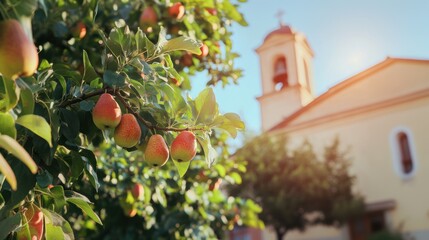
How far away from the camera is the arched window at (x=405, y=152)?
66.6 feet

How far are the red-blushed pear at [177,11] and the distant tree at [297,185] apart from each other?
52.2 ft

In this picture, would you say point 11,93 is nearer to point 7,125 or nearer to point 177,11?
→ point 7,125

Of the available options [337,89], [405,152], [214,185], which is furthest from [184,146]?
[337,89]

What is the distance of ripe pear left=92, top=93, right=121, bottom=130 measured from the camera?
180 cm

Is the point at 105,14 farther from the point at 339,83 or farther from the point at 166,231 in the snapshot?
the point at 339,83

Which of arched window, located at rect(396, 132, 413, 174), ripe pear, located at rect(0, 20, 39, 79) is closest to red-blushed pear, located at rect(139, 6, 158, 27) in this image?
ripe pear, located at rect(0, 20, 39, 79)

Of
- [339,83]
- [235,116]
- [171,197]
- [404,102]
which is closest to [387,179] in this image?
[404,102]

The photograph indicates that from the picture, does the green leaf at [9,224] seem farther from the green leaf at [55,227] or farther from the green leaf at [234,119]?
the green leaf at [234,119]

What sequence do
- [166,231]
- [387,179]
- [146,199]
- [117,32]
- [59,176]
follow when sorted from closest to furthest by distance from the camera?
[117,32] → [59,176] → [146,199] → [166,231] → [387,179]

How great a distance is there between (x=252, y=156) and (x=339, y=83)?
5495mm

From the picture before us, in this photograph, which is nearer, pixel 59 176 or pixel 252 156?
pixel 59 176

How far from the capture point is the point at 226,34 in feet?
16.0

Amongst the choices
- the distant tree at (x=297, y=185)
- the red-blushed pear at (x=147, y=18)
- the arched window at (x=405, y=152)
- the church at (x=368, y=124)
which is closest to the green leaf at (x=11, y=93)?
the red-blushed pear at (x=147, y=18)

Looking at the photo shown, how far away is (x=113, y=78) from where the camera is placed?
1.88 m
